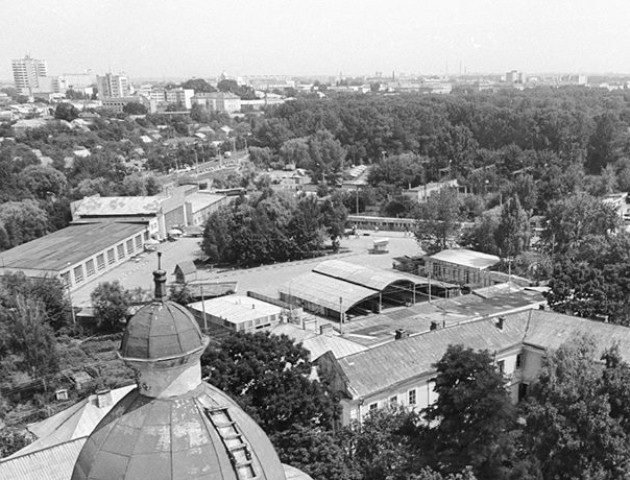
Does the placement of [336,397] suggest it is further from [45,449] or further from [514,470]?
[45,449]

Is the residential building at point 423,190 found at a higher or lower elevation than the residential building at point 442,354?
lower

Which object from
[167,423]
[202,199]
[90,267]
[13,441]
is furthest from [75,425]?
[202,199]

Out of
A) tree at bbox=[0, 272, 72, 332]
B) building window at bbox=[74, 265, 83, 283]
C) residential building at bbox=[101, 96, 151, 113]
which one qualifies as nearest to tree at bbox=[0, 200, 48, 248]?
building window at bbox=[74, 265, 83, 283]

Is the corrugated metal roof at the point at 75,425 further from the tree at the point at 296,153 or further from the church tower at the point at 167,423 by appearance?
the tree at the point at 296,153

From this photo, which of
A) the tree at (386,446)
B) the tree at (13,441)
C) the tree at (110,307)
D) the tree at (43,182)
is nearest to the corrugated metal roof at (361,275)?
the tree at (110,307)

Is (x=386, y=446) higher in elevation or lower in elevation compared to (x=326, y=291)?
higher

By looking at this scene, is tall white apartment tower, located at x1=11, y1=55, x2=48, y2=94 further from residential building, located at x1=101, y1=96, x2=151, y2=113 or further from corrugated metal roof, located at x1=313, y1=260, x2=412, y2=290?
corrugated metal roof, located at x1=313, y1=260, x2=412, y2=290

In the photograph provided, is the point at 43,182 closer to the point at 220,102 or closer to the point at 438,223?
the point at 438,223
